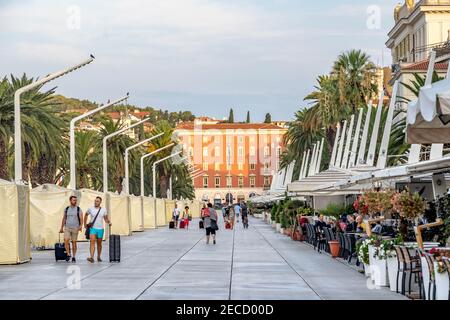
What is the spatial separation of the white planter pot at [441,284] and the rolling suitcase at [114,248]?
47.5 ft

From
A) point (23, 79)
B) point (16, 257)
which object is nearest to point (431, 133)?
point (16, 257)

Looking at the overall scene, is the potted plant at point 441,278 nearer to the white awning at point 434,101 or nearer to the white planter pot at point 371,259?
the white awning at point 434,101

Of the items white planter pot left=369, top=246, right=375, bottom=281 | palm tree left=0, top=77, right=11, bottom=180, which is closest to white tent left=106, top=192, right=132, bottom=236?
palm tree left=0, top=77, right=11, bottom=180

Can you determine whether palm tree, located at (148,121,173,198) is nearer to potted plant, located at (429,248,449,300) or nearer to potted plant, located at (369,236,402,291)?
potted plant, located at (369,236,402,291)

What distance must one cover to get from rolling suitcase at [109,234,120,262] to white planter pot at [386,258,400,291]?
35.4 ft

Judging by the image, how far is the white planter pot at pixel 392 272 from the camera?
63.5 ft

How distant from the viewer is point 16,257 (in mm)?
27656

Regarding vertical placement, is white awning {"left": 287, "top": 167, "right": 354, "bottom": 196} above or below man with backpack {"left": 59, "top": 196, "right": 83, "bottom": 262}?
above

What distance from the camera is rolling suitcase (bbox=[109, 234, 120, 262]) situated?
2873 centimetres

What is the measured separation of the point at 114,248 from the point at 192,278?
6.50m

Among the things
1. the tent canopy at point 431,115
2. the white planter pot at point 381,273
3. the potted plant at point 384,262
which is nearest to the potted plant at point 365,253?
the potted plant at point 384,262

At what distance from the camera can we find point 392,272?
19.5 m
